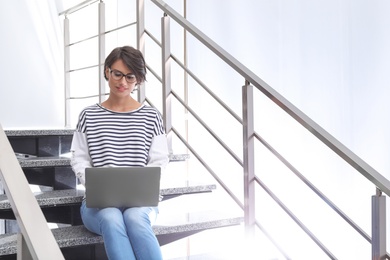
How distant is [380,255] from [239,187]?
5.81 feet

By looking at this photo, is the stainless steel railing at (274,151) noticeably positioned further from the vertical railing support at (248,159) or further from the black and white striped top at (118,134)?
the black and white striped top at (118,134)

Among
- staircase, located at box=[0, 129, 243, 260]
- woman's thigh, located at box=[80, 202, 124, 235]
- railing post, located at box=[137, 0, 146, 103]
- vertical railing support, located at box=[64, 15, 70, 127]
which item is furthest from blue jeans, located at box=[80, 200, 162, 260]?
vertical railing support, located at box=[64, 15, 70, 127]

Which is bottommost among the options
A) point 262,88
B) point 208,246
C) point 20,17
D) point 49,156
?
point 208,246

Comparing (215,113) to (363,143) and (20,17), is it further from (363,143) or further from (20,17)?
(20,17)

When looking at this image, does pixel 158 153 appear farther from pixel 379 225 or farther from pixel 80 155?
pixel 379 225

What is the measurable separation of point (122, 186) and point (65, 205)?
0.34m

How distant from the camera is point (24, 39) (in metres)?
4.09

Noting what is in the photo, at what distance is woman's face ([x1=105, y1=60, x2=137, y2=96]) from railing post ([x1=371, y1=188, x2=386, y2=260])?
0.95m

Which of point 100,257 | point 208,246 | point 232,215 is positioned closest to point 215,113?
point 208,246

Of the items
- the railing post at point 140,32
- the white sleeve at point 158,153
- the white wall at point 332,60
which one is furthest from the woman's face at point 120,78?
the white wall at point 332,60

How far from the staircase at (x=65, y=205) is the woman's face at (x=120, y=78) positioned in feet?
1.15

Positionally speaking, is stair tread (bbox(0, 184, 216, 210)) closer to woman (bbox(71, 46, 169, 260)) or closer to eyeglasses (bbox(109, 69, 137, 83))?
woman (bbox(71, 46, 169, 260))

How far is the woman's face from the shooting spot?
1.98m

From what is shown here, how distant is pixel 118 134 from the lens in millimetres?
1982
